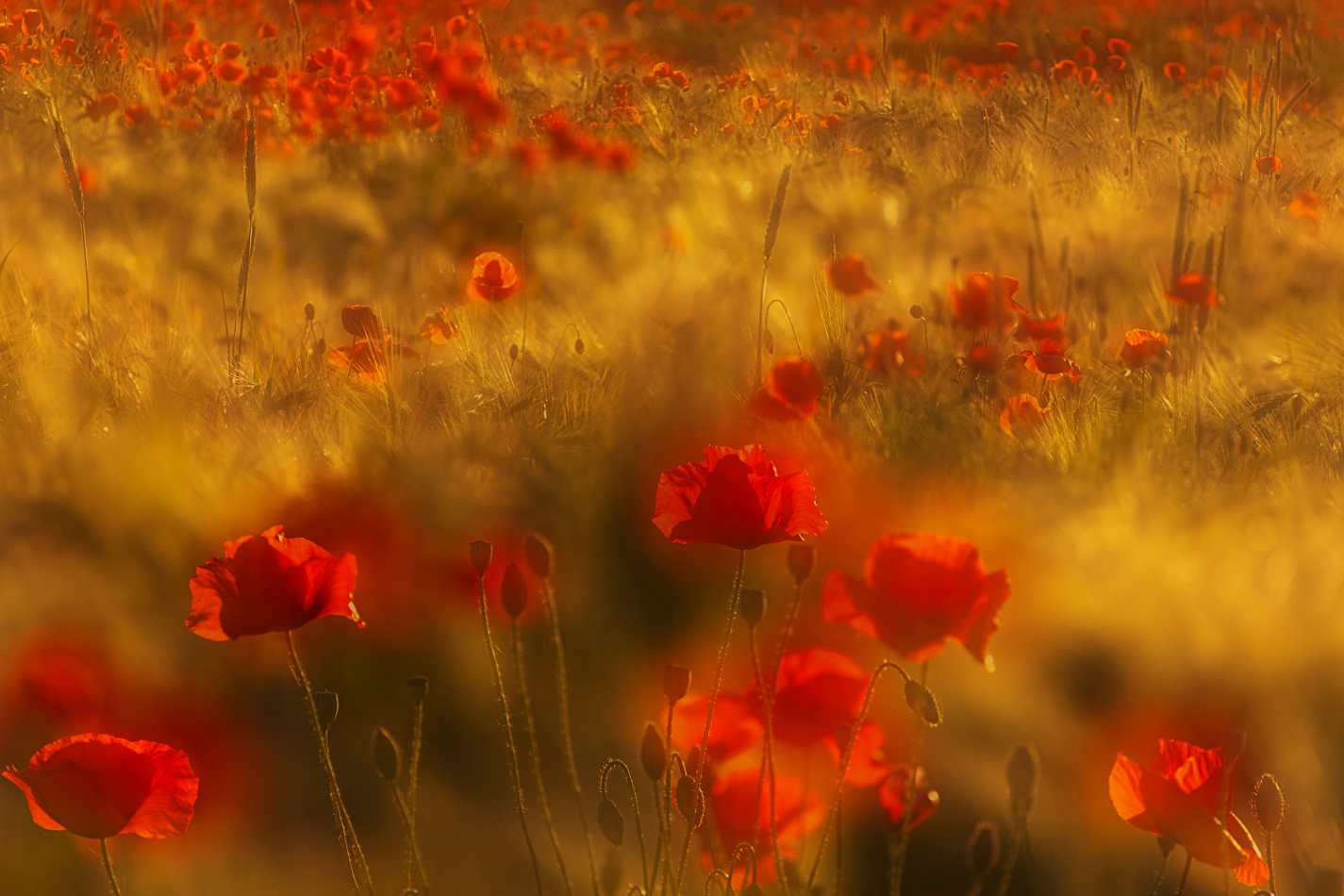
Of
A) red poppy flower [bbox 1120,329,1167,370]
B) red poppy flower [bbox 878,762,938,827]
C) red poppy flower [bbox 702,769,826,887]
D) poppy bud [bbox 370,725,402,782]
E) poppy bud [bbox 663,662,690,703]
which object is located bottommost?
red poppy flower [bbox 1120,329,1167,370]

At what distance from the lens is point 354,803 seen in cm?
77

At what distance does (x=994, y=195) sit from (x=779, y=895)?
1807 millimetres

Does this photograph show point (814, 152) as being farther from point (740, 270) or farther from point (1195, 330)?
point (1195, 330)

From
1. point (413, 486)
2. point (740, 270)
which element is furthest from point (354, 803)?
point (740, 270)

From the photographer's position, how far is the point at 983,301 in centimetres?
153

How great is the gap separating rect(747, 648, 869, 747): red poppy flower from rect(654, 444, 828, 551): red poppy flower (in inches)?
2.9

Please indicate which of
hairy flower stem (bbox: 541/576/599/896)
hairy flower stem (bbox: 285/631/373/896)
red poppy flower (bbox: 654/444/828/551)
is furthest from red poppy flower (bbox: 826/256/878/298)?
hairy flower stem (bbox: 285/631/373/896)

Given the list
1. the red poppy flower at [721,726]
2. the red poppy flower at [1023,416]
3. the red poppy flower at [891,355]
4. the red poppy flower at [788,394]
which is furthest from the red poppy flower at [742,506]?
the red poppy flower at [891,355]

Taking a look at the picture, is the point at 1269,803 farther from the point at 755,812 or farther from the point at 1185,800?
the point at 755,812

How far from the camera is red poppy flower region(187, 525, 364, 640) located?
62cm

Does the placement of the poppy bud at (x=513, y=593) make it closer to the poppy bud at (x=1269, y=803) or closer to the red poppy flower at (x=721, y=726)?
the red poppy flower at (x=721, y=726)

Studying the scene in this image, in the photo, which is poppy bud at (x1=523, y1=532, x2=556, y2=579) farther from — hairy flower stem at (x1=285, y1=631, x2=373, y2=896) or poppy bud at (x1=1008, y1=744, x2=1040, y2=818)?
poppy bud at (x1=1008, y1=744, x2=1040, y2=818)

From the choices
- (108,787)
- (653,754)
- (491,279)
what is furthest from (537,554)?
(491,279)

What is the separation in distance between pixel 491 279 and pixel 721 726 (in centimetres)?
95
